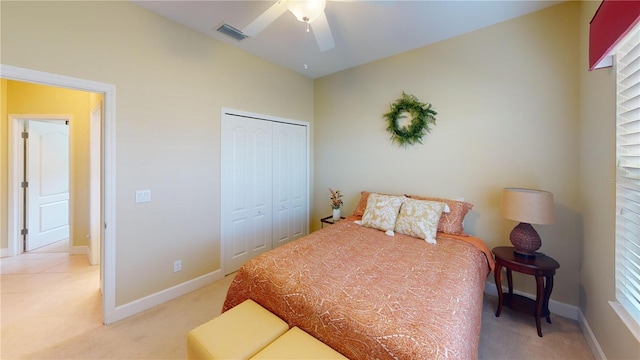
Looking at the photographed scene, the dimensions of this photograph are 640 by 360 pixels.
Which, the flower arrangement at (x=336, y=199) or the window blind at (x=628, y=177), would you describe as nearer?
the window blind at (x=628, y=177)

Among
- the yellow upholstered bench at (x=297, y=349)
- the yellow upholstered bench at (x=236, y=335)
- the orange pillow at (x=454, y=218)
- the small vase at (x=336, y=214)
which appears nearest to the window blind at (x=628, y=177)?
the orange pillow at (x=454, y=218)

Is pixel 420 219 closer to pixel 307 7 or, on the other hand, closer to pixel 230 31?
pixel 307 7

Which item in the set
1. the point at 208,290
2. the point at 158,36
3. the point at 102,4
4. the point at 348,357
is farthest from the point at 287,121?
the point at 348,357

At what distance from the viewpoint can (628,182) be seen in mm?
1475

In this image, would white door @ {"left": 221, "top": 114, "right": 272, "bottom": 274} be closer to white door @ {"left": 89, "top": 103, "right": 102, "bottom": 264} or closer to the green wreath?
white door @ {"left": 89, "top": 103, "right": 102, "bottom": 264}

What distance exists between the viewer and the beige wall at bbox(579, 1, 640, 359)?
1.58 m

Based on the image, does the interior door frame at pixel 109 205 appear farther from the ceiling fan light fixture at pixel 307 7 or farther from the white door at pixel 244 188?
the ceiling fan light fixture at pixel 307 7

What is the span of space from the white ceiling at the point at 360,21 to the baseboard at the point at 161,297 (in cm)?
277

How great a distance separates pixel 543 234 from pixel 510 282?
57cm

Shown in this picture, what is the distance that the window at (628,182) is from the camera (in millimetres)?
1383

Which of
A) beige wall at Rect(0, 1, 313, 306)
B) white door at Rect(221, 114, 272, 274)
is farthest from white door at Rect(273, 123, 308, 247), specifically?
beige wall at Rect(0, 1, 313, 306)

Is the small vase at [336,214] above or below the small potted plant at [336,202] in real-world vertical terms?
below

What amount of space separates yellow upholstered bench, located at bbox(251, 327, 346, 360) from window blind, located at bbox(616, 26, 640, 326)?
178 cm

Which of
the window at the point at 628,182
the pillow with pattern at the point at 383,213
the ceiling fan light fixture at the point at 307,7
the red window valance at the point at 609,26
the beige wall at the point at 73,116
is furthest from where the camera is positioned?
the beige wall at the point at 73,116
